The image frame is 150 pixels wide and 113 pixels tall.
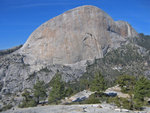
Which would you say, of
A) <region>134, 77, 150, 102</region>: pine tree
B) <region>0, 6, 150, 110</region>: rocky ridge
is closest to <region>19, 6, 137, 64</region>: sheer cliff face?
<region>0, 6, 150, 110</region>: rocky ridge

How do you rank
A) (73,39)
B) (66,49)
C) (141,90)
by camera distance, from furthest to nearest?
(66,49), (73,39), (141,90)

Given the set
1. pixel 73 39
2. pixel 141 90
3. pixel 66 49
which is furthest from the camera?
pixel 66 49

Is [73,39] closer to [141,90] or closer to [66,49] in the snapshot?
[66,49]

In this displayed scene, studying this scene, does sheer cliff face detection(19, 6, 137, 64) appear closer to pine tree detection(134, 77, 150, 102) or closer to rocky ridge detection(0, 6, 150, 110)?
rocky ridge detection(0, 6, 150, 110)

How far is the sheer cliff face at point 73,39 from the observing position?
128 metres

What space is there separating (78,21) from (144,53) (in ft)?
159

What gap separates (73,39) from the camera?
127 meters

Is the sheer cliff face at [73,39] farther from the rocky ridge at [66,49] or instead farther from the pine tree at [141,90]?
the pine tree at [141,90]

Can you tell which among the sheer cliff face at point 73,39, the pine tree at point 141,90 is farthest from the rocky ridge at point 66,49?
the pine tree at point 141,90

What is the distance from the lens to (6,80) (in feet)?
404

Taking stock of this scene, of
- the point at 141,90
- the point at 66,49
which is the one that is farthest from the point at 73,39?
the point at 141,90

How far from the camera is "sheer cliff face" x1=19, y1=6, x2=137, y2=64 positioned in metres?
128

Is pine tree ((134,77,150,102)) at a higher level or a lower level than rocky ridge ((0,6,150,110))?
lower

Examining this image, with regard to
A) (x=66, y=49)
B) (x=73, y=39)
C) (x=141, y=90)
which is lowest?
(x=141, y=90)
